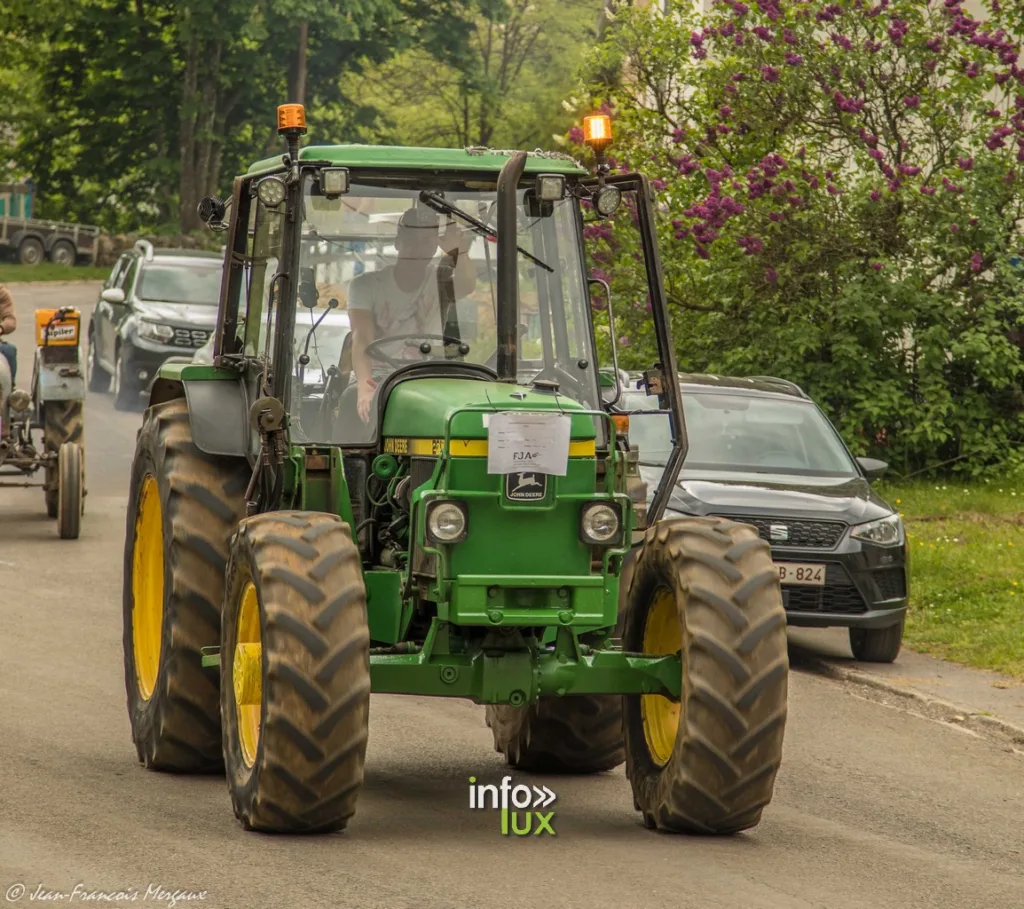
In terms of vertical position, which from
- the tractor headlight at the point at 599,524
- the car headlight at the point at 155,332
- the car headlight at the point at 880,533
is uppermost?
the car headlight at the point at 155,332

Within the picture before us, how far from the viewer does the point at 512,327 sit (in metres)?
7.69

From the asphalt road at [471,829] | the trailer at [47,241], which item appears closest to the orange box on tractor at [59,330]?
the asphalt road at [471,829]

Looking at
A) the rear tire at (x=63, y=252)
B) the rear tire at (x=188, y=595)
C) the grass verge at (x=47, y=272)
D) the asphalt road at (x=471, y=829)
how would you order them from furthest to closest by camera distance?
the rear tire at (x=63, y=252) → the grass verge at (x=47, y=272) → the rear tire at (x=188, y=595) → the asphalt road at (x=471, y=829)

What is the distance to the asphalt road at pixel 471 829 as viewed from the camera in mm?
6707

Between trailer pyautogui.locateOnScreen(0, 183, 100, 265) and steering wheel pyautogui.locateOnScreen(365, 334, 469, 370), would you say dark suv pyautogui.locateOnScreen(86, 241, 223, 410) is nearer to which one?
steering wheel pyautogui.locateOnScreen(365, 334, 469, 370)

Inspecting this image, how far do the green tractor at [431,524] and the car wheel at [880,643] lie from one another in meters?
4.61

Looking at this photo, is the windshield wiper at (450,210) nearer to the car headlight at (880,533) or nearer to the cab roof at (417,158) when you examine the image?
the cab roof at (417,158)

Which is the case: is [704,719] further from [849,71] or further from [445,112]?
[445,112]

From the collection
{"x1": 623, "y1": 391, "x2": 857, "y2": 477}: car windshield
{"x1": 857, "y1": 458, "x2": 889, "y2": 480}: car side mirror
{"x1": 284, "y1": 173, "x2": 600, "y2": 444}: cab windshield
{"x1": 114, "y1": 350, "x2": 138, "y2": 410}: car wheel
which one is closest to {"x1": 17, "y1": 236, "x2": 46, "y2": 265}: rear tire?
{"x1": 114, "y1": 350, "x2": 138, "y2": 410}: car wheel

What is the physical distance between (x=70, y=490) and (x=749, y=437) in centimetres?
552

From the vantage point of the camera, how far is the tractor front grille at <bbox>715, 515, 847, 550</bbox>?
13.4 metres

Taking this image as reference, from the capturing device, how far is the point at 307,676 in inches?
277

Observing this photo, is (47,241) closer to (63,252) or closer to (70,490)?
(63,252)

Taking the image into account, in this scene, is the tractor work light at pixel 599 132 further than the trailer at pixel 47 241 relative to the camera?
No
